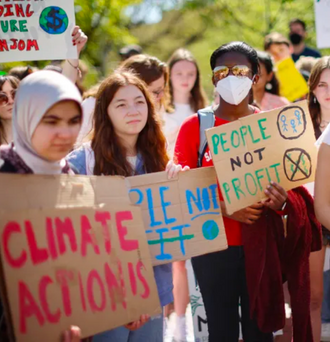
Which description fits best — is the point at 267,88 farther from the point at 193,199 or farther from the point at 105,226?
the point at 105,226

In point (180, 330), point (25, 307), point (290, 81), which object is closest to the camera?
point (25, 307)

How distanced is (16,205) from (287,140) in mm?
1612

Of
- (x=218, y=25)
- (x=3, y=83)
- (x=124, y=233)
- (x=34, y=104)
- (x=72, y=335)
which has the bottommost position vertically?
(x=72, y=335)

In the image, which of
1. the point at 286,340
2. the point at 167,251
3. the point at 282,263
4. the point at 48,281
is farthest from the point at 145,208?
the point at 286,340

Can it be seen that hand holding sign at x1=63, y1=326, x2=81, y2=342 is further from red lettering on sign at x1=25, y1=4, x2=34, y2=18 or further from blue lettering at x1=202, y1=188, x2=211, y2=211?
red lettering on sign at x1=25, y1=4, x2=34, y2=18

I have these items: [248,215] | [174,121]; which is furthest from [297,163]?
[174,121]

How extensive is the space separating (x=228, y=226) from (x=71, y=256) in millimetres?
1193

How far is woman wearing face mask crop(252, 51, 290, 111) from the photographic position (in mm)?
5863

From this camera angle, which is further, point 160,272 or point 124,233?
point 160,272

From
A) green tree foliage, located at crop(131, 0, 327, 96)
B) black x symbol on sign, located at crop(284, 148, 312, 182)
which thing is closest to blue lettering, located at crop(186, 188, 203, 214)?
black x symbol on sign, located at crop(284, 148, 312, 182)

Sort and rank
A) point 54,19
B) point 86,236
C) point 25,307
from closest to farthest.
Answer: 1. point 25,307
2. point 86,236
3. point 54,19

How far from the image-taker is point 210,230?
2998 millimetres

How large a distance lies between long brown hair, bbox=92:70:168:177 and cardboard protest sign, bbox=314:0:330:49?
2155 millimetres

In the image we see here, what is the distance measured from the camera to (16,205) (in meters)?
2.29
